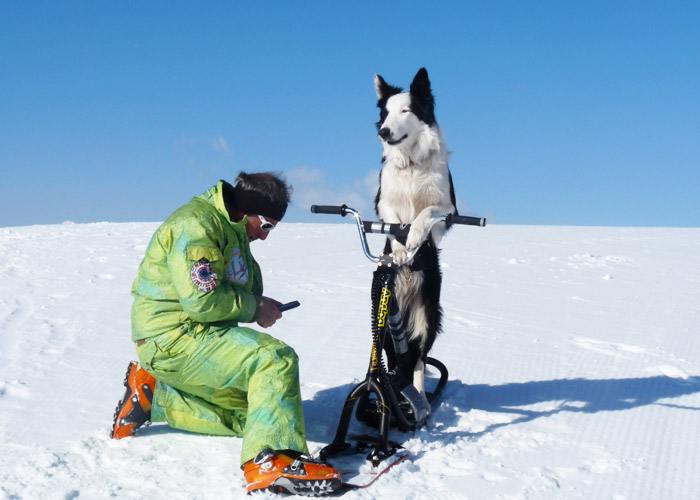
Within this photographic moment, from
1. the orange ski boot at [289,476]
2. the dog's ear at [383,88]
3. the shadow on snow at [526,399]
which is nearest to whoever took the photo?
the orange ski boot at [289,476]

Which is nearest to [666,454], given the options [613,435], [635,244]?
[613,435]

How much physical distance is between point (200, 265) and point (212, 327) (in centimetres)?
34

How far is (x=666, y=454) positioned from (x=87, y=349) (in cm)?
401

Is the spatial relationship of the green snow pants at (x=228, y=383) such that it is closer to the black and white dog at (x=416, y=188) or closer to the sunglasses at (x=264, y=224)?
the sunglasses at (x=264, y=224)

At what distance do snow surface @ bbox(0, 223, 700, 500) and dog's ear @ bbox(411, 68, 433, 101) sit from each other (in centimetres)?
190

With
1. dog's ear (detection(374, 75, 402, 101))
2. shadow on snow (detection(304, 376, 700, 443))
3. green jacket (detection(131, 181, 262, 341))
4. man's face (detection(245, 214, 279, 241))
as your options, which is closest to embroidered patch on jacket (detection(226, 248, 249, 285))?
green jacket (detection(131, 181, 262, 341))

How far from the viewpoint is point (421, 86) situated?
3836 millimetres

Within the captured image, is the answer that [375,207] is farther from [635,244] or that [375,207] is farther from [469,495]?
[635,244]

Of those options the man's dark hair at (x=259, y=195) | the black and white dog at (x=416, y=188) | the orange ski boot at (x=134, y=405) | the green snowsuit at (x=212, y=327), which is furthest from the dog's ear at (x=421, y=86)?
the orange ski boot at (x=134, y=405)

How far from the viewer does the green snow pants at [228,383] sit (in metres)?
2.71

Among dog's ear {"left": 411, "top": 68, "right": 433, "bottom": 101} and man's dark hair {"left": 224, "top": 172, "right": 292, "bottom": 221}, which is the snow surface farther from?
dog's ear {"left": 411, "top": 68, "right": 433, "bottom": 101}

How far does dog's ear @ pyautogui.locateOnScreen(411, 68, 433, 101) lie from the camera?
12.5 ft

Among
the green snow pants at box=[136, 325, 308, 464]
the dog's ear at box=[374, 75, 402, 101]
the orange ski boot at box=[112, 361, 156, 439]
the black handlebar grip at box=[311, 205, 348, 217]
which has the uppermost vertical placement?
the dog's ear at box=[374, 75, 402, 101]

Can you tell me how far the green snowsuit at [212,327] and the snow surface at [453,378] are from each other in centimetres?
32
